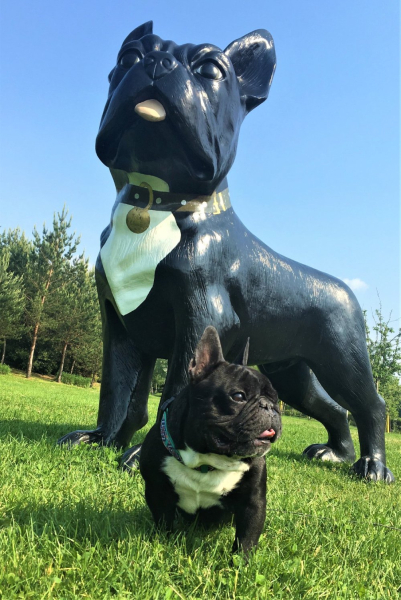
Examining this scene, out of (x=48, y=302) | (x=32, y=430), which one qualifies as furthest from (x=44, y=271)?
(x=32, y=430)

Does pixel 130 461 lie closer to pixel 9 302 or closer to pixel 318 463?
pixel 318 463

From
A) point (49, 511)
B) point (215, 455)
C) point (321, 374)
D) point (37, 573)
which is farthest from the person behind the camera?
point (321, 374)

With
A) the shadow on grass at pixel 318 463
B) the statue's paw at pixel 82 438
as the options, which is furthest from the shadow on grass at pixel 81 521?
the shadow on grass at pixel 318 463

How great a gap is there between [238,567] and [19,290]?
21.8 metres

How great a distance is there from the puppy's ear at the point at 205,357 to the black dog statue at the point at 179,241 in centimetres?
72

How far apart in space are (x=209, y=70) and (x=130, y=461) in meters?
2.05

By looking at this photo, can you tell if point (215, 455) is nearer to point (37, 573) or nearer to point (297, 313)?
point (37, 573)

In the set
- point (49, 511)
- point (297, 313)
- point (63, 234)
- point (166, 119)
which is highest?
point (63, 234)

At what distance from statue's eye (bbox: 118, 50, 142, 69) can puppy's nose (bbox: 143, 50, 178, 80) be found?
18 cm

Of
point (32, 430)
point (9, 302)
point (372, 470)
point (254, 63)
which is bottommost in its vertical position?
point (32, 430)

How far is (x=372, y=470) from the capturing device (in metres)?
3.26

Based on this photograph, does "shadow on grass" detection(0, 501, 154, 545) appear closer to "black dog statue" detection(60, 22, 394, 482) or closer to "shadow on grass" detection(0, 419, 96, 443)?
"black dog statue" detection(60, 22, 394, 482)

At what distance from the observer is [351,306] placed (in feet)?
11.2

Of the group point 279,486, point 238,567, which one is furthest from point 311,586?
point 279,486
